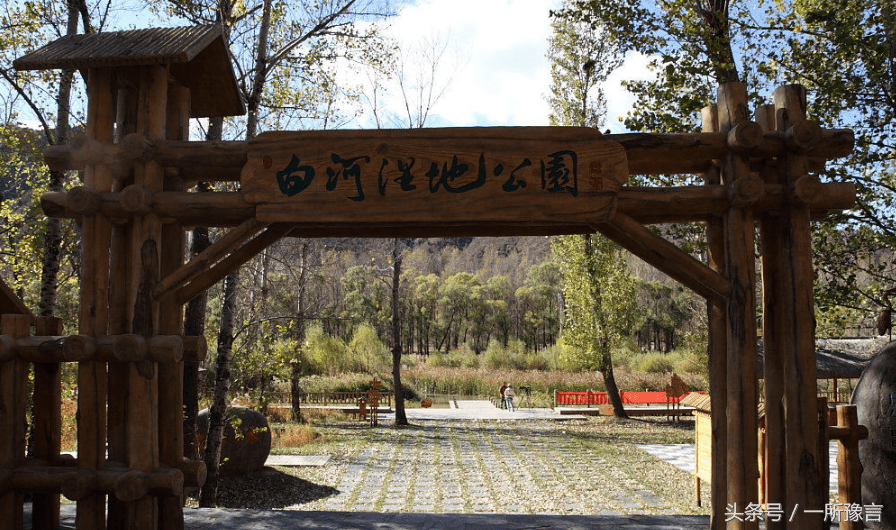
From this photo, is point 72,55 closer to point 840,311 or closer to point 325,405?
point 840,311

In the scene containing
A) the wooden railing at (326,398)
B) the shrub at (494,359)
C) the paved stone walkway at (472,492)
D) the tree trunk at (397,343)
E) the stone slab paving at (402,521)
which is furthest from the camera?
the shrub at (494,359)

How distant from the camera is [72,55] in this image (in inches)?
173

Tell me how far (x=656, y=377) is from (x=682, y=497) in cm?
1994

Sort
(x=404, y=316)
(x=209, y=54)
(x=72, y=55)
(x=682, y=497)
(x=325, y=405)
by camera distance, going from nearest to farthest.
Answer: (x=72, y=55) < (x=209, y=54) < (x=682, y=497) < (x=325, y=405) < (x=404, y=316)

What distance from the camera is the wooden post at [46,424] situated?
4664 mm

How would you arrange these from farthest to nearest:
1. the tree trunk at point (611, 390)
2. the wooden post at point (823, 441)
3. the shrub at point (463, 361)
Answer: the shrub at point (463, 361) → the tree trunk at point (611, 390) → the wooden post at point (823, 441)

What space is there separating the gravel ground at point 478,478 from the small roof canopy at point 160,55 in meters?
5.42

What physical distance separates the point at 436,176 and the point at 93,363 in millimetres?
2582

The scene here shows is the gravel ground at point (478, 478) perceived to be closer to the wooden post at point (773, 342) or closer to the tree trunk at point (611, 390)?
the wooden post at point (773, 342)

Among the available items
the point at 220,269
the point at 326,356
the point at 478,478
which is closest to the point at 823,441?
the point at 220,269

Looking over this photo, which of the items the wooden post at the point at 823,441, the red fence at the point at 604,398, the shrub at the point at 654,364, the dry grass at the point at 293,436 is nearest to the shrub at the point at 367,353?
the red fence at the point at 604,398

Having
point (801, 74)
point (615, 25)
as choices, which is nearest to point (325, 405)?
point (615, 25)

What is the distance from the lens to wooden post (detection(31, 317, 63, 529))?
4664 mm

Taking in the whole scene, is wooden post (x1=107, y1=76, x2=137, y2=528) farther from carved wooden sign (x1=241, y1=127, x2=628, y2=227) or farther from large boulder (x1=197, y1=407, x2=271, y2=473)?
large boulder (x1=197, y1=407, x2=271, y2=473)
